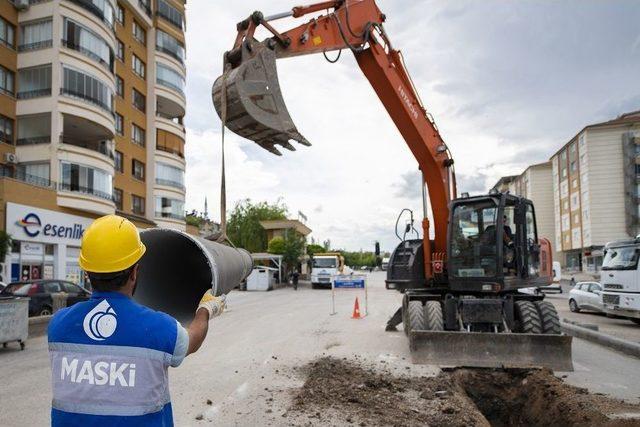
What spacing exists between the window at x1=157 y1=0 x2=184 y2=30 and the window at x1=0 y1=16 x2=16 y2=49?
13890mm

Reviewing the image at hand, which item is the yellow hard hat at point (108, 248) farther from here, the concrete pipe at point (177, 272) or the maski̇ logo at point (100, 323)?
the concrete pipe at point (177, 272)

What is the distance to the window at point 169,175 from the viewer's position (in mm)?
39781

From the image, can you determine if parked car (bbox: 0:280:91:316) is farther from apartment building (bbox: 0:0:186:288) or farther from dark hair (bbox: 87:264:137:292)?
dark hair (bbox: 87:264:137:292)

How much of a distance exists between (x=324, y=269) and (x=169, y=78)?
61.1 ft

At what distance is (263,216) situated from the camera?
59031 millimetres

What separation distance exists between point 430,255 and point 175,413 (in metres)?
6.64

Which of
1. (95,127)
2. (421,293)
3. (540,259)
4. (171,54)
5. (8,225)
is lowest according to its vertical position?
(421,293)

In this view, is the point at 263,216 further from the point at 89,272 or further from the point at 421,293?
the point at 89,272

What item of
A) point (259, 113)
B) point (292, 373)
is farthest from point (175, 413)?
point (259, 113)

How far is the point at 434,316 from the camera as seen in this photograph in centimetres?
1010

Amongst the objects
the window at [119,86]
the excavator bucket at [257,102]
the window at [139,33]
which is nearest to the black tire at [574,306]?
the excavator bucket at [257,102]

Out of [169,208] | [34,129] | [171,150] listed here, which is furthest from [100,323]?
[171,150]

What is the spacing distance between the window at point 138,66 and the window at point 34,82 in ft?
32.2

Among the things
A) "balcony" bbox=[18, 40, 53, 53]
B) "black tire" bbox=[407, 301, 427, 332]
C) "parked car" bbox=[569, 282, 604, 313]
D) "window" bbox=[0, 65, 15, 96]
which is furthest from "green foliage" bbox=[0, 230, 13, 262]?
"parked car" bbox=[569, 282, 604, 313]
